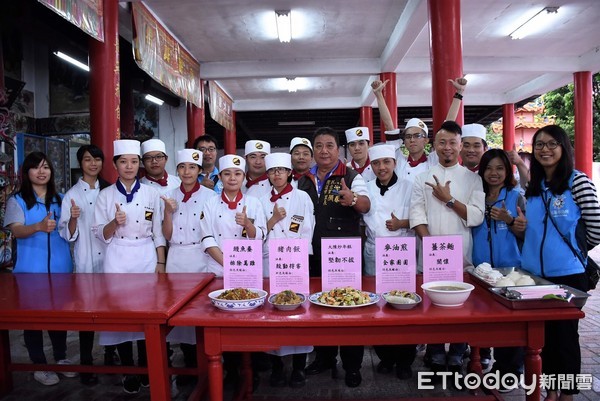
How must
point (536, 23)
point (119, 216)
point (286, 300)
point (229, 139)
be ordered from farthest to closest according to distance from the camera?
1. point (229, 139)
2. point (536, 23)
3. point (119, 216)
4. point (286, 300)

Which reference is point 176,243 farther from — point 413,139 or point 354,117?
Result: point 354,117

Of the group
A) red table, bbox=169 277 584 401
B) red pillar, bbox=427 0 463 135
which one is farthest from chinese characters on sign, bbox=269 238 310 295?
red pillar, bbox=427 0 463 135

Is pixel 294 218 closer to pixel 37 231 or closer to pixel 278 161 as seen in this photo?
pixel 278 161

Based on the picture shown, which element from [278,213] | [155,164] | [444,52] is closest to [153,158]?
[155,164]

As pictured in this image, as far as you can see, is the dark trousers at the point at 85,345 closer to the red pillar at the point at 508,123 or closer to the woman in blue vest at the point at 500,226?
the woman in blue vest at the point at 500,226

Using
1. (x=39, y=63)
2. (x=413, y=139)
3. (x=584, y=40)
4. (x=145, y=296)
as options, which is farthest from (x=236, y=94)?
(x=145, y=296)

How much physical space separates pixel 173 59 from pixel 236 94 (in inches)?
207

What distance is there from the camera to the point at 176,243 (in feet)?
11.4

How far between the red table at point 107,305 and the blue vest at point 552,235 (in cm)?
215

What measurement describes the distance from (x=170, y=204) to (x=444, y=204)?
6.73ft

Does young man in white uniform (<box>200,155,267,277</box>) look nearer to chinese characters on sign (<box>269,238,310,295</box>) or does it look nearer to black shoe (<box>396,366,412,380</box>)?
chinese characters on sign (<box>269,238,310,295</box>)

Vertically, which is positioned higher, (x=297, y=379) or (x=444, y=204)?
(x=444, y=204)

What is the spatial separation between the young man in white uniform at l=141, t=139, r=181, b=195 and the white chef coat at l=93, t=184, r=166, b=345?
314 mm

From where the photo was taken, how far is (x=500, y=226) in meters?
3.02
